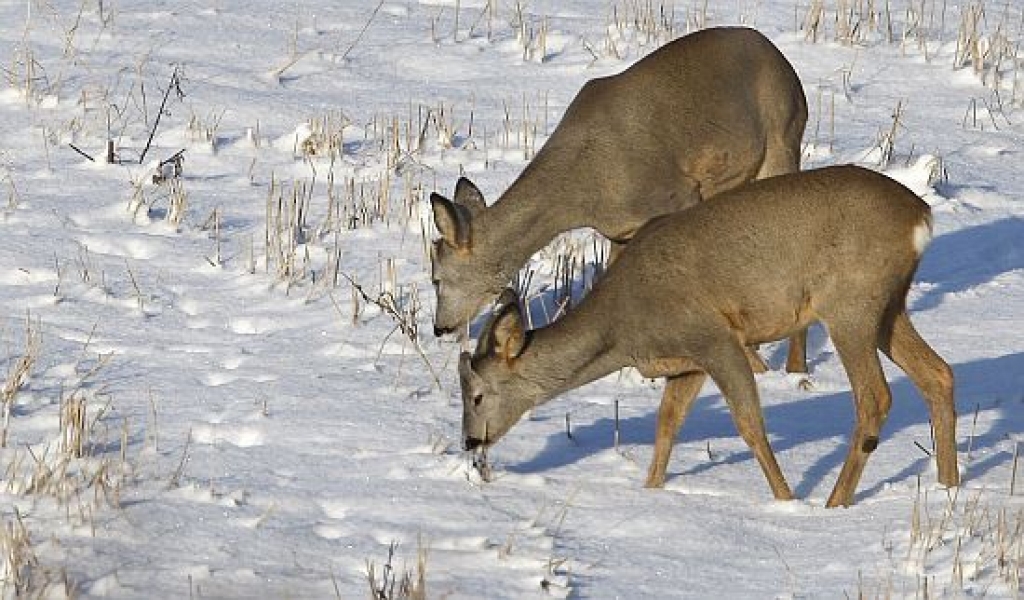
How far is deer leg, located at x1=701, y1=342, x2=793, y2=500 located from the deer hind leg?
762 millimetres

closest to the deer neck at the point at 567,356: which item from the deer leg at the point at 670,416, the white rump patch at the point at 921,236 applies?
the deer leg at the point at 670,416

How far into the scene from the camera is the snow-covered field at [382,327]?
8133mm

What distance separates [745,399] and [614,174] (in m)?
2.75

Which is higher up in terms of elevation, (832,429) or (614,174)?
(614,174)

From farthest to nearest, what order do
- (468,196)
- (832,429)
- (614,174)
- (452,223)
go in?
(468,196) → (614,174) → (452,223) → (832,429)

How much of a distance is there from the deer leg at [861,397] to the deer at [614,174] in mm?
2224

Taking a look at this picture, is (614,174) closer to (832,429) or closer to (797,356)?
(797,356)

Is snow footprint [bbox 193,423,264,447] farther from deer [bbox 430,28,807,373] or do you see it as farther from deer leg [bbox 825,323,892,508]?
deer leg [bbox 825,323,892,508]

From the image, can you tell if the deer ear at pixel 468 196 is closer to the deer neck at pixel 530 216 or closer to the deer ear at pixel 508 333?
the deer neck at pixel 530 216

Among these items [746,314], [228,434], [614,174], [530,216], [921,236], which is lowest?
[228,434]

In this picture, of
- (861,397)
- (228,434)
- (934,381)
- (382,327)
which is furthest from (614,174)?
(228,434)

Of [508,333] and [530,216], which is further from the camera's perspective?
[530,216]

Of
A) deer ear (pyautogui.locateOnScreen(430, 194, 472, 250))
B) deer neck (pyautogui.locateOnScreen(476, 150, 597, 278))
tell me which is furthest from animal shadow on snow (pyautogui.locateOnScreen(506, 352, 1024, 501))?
deer ear (pyautogui.locateOnScreen(430, 194, 472, 250))

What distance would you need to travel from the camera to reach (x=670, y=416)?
972cm
